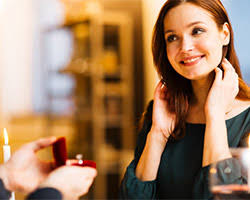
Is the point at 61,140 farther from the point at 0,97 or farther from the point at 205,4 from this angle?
the point at 0,97

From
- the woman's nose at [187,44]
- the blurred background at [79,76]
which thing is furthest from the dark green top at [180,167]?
the blurred background at [79,76]

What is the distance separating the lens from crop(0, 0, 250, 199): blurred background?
309 centimetres

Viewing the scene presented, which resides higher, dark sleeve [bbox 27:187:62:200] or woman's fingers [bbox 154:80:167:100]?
woman's fingers [bbox 154:80:167:100]

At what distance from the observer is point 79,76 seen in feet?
10.5

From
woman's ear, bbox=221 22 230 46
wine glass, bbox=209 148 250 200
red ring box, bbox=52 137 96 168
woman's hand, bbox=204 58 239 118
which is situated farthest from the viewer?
woman's ear, bbox=221 22 230 46

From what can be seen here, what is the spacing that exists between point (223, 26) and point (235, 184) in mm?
544

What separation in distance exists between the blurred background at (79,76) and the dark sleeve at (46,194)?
2311mm

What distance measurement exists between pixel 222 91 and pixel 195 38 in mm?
168

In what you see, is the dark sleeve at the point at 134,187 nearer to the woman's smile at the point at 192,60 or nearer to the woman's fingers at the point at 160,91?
the woman's fingers at the point at 160,91

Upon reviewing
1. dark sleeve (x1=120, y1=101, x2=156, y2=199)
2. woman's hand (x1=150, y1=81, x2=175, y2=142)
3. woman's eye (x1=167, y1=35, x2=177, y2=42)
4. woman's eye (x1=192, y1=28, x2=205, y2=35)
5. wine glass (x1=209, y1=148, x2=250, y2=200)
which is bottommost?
dark sleeve (x1=120, y1=101, x2=156, y2=199)

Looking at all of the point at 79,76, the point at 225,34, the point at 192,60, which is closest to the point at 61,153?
the point at 192,60

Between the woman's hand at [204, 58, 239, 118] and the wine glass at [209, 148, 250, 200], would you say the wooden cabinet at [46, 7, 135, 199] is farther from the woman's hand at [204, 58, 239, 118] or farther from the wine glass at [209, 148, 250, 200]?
the wine glass at [209, 148, 250, 200]

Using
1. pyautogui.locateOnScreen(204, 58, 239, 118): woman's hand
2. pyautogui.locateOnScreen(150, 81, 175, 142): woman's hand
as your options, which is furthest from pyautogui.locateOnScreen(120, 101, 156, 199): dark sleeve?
pyautogui.locateOnScreen(204, 58, 239, 118): woman's hand

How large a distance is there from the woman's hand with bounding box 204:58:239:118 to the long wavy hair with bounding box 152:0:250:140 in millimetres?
83
